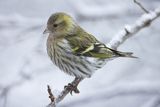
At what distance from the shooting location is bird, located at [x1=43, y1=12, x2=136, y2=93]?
5.59 meters

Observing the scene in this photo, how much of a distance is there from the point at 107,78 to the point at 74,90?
435cm

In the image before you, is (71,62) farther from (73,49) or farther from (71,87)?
(71,87)

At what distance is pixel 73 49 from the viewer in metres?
5.64

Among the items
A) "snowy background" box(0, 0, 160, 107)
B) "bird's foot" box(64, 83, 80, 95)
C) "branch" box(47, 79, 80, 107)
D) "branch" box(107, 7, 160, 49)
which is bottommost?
"branch" box(47, 79, 80, 107)

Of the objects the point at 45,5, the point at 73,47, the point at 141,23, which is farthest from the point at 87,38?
the point at 45,5

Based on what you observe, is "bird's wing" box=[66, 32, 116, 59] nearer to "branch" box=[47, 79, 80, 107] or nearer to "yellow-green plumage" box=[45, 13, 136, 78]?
"yellow-green plumage" box=[45, 13, 136, 78]

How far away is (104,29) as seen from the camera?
9.28 metres

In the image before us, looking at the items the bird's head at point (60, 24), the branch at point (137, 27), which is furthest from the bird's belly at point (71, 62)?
the branch at point (137, 27)

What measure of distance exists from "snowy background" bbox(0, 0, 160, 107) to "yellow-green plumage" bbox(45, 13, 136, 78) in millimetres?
1709

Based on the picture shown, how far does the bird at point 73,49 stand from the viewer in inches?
220

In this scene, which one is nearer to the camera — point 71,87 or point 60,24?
point 71,87

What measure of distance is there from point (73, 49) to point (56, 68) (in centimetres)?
413

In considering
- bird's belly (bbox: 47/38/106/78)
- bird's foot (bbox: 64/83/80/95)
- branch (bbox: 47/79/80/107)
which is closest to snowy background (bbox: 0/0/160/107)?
bird's belly (bbox: 47/38/106/78)

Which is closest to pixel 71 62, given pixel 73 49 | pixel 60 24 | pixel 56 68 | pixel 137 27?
pixel 73 49
